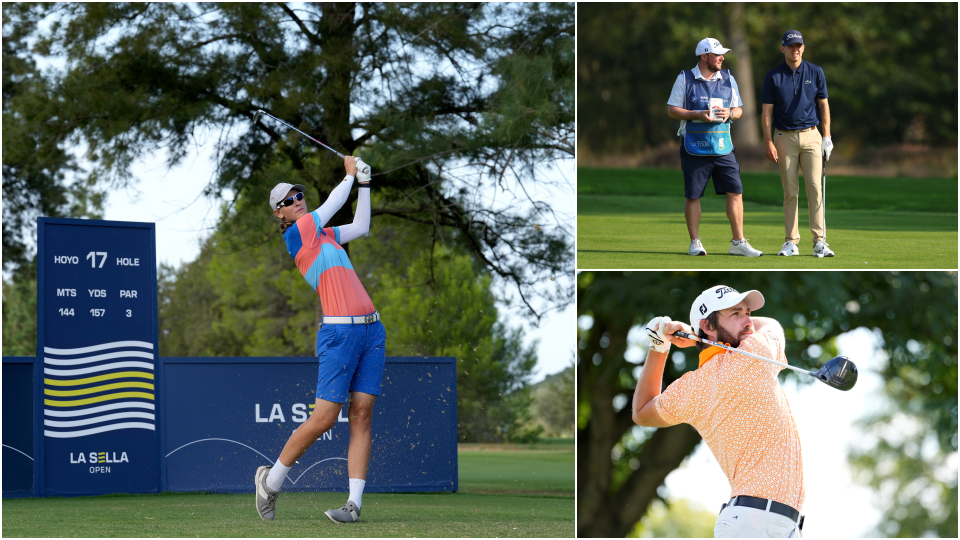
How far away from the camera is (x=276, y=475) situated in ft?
16.4

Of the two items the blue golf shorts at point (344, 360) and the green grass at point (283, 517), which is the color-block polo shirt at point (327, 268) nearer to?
the blue golf shorts at point (344, 360)

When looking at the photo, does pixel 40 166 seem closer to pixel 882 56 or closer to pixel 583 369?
pixel 583 369

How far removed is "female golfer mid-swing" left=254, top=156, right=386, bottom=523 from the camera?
16.4 ft

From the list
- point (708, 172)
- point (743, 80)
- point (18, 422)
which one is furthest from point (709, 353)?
point (743, 80)

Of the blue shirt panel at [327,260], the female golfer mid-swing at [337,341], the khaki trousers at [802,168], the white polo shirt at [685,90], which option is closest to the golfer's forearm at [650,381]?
the female golfer mid-swing at [337,341]

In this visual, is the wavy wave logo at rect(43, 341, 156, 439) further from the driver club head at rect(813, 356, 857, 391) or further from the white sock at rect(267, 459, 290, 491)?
the driver club head at rect(813, 356, 857, 391)

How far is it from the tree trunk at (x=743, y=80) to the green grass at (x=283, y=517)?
1331 centimetres

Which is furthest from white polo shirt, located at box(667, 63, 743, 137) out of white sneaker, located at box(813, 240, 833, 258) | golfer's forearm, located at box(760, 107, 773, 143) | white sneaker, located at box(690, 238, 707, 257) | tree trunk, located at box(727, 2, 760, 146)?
tree trunk, located at box(727, 2, 760, 146)

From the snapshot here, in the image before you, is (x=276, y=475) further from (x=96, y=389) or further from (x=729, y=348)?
(x=96, y=389)

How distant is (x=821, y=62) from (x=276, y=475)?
25931 mm

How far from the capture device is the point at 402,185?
43.1 ft

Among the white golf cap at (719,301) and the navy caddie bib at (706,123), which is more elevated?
the navy caddie bib at (706,123)

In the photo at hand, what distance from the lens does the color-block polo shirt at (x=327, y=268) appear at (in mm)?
5105

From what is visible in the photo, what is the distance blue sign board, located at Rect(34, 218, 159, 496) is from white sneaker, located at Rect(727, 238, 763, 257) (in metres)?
4.49
